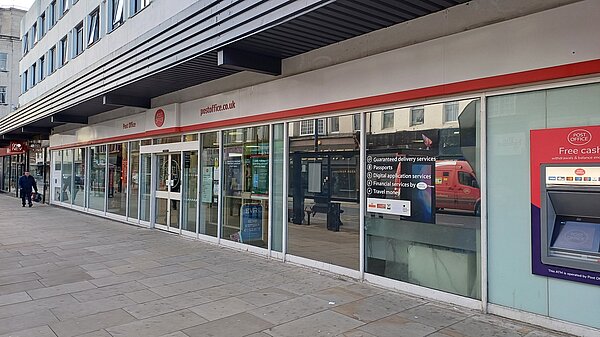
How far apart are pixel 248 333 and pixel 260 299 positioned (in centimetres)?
113

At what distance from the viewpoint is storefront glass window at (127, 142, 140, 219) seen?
1308 centimetres

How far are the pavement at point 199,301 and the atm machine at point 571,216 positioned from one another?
83 centimetres

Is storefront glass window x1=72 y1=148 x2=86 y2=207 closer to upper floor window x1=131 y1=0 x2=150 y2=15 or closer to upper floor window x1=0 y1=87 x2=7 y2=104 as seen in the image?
upper floor window x1=131 y1=0 x2=150 y2=15

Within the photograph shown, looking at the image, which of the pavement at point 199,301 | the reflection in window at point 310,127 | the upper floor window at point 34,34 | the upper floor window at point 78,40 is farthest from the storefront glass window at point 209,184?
the upper floor window at point 34,34

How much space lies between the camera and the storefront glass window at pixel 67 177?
18250 millimetres

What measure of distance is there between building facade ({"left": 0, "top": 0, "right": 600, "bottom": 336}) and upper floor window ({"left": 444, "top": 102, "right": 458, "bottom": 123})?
0.02 m

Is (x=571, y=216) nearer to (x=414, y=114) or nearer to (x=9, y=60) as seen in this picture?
(x=414, y=114)

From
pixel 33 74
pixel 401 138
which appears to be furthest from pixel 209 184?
pixel 33 74

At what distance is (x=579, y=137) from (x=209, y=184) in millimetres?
7455

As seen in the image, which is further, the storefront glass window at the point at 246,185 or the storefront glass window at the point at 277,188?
the storefront glass window at the point at 246,185

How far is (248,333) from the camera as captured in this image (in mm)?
4418

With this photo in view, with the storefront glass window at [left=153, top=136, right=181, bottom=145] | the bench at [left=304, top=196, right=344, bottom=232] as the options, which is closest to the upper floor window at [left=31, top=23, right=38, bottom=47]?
the storefront glass window at [left=153, top=136, right=181, bottom=145]

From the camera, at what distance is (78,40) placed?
60.5 ft

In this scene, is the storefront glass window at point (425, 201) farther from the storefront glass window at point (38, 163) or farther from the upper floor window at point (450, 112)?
the storefront glass window at point (38, 163)
